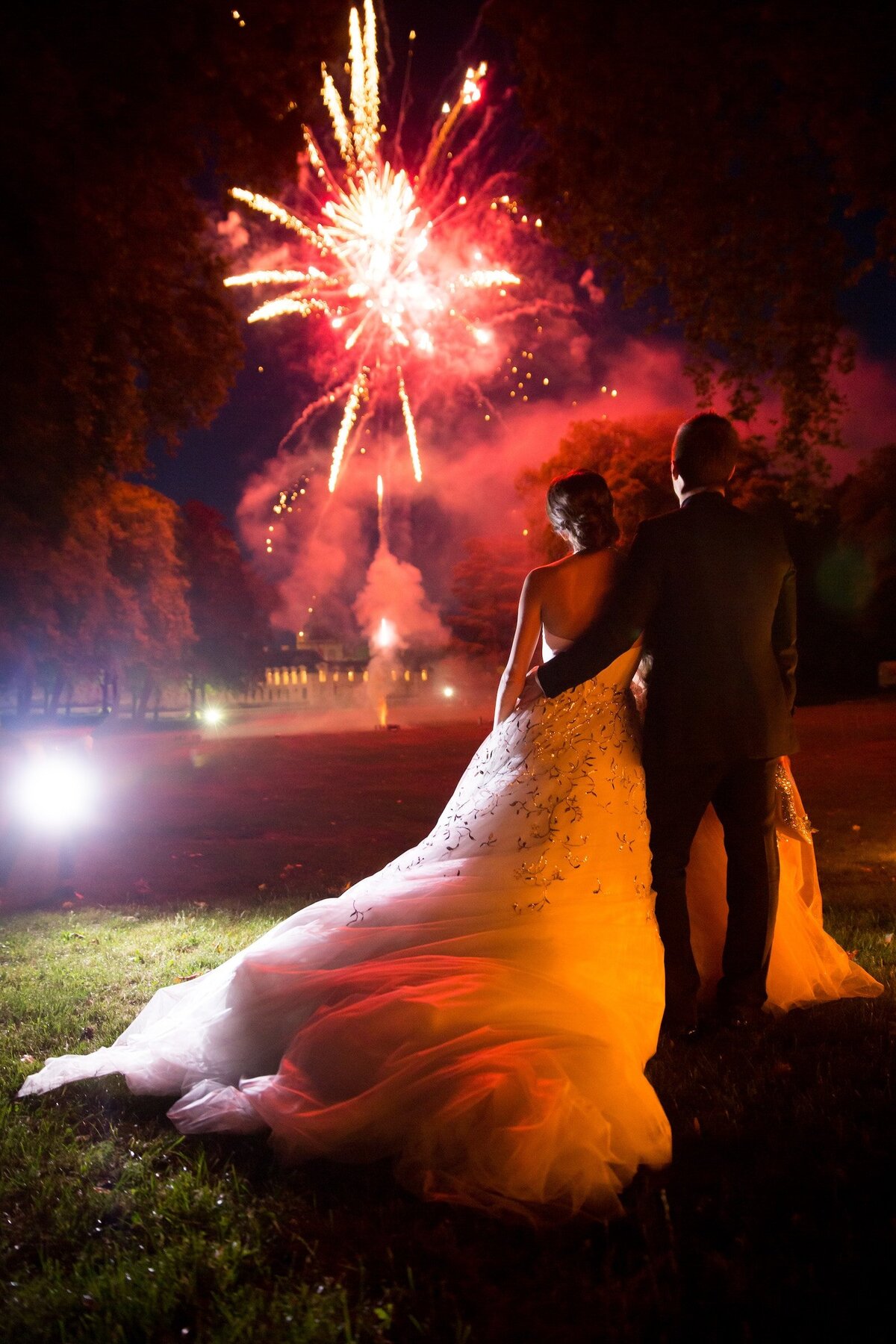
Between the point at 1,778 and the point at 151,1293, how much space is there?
74.1 ft

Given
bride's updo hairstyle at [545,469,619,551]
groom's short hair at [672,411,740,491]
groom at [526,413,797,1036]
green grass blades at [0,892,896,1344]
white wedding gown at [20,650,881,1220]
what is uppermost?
groom's short hair at [672,411,740,491]

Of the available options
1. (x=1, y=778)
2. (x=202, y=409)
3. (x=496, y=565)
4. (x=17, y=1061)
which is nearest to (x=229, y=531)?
(x=496, y=565)

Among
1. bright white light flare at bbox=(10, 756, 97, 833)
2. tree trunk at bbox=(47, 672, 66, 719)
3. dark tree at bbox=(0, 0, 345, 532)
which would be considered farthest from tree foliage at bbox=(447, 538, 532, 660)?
dark tree at bbox=(0, 0, 345, 532)

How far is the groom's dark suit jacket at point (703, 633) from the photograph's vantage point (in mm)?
3926

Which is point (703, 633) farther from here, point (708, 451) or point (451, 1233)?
point (451, 1233)

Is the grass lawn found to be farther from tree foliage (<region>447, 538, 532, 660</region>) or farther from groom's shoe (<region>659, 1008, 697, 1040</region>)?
tree foliage (<region>447, 538, 532, 660</region>)

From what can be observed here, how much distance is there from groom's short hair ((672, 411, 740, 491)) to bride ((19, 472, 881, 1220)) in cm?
41

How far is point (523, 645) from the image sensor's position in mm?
4367

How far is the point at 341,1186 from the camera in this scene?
114 inches

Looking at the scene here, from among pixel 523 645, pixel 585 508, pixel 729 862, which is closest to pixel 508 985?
pixel 729 862

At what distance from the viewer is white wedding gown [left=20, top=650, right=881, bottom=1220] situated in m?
2.86

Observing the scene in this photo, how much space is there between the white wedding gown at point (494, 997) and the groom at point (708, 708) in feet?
0.56

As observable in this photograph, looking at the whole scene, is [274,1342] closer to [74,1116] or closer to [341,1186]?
[341,1186]

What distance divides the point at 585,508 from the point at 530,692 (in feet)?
3.08
